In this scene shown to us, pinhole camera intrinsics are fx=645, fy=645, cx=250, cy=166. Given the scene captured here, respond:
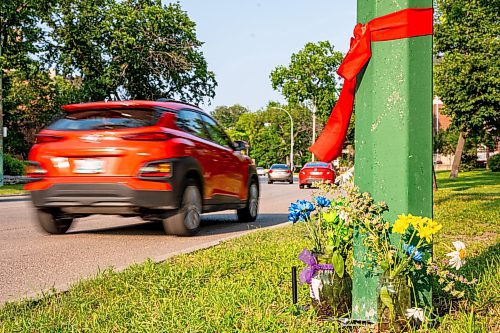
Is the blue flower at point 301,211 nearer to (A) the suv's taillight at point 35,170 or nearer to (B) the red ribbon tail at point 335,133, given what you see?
(B) the red ribbon tail at point 335,133

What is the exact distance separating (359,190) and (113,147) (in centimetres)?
529

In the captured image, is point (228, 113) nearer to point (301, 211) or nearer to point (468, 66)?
point (468, 66)

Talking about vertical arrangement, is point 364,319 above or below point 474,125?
below

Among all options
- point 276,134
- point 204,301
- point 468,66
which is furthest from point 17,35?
point 276,134

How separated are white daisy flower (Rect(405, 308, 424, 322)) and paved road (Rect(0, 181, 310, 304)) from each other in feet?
9.45

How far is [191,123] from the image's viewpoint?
9.69 metres

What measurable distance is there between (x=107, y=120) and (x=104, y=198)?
1108 mm

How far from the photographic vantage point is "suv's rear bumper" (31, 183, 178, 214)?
8.30 m

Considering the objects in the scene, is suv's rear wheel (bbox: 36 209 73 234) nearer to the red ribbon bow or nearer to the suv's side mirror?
the suv's side mirror

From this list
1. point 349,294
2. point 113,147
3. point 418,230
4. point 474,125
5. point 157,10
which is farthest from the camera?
point 157,10

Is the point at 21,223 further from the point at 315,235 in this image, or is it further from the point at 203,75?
the point at 203,75

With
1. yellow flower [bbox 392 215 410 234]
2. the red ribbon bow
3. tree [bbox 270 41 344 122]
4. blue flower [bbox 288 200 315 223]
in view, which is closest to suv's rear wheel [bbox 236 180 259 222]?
blue flower [bbox 288 200 315 223]

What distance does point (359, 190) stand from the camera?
371cm

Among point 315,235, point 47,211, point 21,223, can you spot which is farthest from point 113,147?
point 315,235
